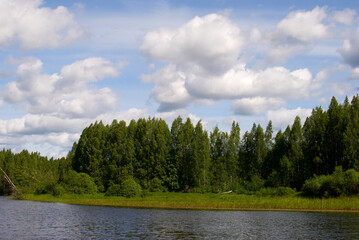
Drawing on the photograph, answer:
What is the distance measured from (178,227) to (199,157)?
2828 inches

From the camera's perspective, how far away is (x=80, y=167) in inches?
4840

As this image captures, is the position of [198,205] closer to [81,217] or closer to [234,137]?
[81,217]

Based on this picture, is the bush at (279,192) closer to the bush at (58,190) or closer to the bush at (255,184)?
the bush at (255,184)

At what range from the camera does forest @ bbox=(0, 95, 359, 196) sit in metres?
102

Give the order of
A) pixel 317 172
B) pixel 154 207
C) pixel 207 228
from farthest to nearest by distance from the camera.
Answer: pixel 317 172
pixel 154 207
pixel 207 228

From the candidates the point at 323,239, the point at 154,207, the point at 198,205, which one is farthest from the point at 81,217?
the point at 323,239

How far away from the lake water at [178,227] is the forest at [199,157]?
40720 millimetres

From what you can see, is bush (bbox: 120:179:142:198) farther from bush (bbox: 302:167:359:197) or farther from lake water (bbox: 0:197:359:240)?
bush (bbox: 302:167:359:197)

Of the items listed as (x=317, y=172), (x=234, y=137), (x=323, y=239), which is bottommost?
(x=323, y=239)

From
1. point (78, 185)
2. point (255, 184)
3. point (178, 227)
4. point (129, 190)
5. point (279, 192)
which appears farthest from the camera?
point (255, 184)

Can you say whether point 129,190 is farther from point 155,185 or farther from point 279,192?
point 279,192

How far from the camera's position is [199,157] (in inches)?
4653

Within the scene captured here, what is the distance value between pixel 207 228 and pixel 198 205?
2882cm

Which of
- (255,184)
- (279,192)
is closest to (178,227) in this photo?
(279,192)
